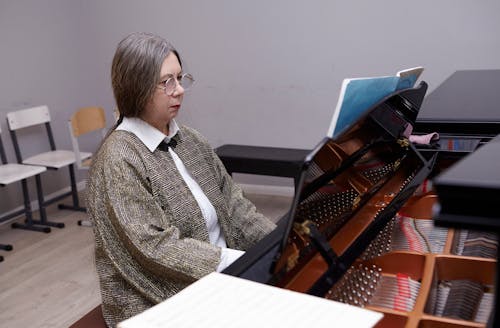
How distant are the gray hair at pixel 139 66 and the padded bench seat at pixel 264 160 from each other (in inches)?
84.2

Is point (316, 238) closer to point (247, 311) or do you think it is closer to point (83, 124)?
point (247, 311)

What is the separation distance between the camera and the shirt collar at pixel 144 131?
1939mm

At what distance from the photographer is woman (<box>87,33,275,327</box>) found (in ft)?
5.77

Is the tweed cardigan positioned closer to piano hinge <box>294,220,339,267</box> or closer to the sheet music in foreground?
piano hinge <box>294,220,339,267</box>

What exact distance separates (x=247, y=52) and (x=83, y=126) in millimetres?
1500

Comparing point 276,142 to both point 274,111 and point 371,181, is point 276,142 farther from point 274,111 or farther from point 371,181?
point 371,181

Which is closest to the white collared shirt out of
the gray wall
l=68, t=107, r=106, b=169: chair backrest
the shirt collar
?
the shirt collar

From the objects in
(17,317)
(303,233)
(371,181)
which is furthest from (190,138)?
(17,317)

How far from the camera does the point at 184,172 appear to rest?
2.07 metres

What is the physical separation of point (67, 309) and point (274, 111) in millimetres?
2310

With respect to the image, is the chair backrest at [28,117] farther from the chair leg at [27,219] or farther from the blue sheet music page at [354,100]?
the blue sheet music page at [354,100]

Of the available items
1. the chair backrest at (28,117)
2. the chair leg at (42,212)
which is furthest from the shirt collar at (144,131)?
the chair backrest at (28,117)

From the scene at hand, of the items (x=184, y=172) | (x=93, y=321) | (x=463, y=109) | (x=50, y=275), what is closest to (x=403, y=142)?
(x=463, y=109)

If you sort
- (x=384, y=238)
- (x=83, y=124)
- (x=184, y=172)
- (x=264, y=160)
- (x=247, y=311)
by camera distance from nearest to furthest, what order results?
(x=247, y=311)
(x=384, y=238)
(x=184, y=172)
(x=264, y=160)
(x=83, y=124)
